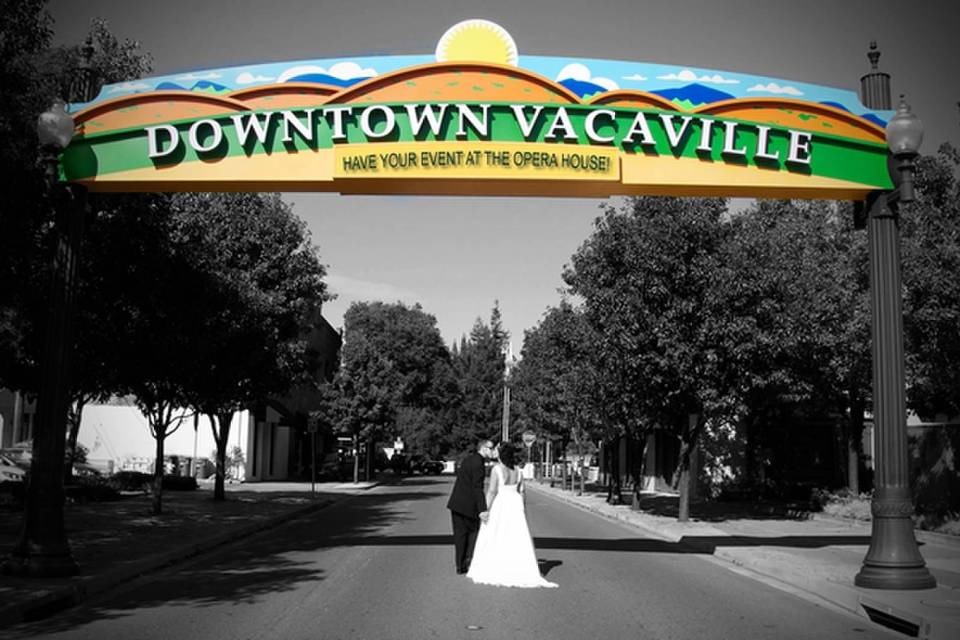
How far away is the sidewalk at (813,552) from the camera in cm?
1030

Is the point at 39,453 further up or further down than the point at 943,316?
further down

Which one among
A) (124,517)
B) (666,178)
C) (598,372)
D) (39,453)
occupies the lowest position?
(124,517)

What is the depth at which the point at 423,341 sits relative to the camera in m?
88.3

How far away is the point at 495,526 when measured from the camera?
1246 cm

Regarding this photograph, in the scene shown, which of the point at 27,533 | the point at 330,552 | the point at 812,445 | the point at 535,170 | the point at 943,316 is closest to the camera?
the point at 27,533

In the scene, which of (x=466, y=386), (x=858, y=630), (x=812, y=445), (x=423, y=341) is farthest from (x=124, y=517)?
(x=466, y=386)

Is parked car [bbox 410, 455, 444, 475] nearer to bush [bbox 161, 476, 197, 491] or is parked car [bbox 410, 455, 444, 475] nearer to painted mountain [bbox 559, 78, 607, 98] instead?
bush [bbox 161, 476, 197, 491]

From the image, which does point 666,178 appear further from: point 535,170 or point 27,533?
point 27,533

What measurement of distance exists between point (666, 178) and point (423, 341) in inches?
2981

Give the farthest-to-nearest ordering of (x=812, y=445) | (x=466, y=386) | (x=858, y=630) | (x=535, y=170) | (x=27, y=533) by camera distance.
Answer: (x=466, y=386) < (x=812, y=445) < (x=535, y=170) < (x=27, y=533) < (x=858, y=630)


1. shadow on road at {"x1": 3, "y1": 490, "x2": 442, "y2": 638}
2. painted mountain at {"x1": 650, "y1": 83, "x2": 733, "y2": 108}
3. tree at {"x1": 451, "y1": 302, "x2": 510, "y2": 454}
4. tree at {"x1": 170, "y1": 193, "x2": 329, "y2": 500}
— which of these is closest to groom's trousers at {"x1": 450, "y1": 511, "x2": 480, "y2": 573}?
shadow on road at {"x1": 3, "y1": 490, "x2": 442, "y2": 638}

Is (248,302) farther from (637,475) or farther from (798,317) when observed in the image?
(798,317)

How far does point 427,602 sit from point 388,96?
6.60 meters

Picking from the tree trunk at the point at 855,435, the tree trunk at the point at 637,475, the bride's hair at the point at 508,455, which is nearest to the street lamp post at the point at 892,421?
the bride's hair at the point at 508,455
